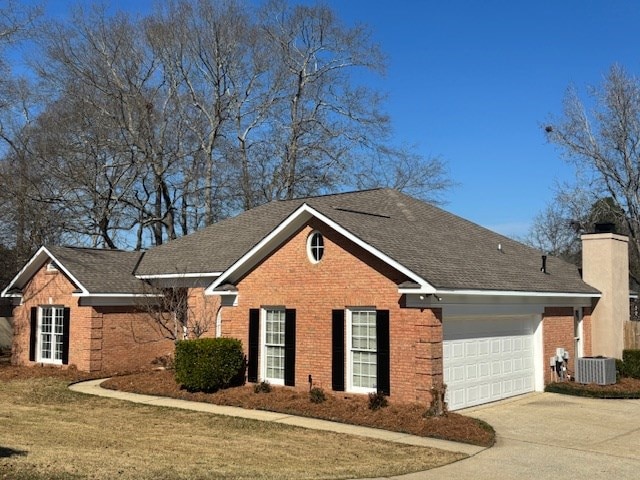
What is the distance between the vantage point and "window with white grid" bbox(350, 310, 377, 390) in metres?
15.3

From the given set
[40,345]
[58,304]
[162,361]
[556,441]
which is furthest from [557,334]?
[40,345]

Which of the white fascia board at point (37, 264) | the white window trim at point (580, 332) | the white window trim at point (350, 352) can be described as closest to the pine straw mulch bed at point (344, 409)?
the white window trim at point (350, 352)

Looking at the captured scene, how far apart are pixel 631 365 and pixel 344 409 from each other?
35.6 feet

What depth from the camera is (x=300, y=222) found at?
16.8 m

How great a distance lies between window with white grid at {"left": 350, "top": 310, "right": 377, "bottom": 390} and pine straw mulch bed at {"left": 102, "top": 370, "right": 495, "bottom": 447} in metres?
0.42

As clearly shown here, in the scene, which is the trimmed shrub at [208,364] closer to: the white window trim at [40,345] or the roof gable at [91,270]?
the roof gable at [91,270]

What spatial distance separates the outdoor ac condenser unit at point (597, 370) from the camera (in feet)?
62.6

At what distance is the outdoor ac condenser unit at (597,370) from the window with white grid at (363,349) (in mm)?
7742

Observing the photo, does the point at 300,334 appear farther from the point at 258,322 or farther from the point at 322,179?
the point at 322,179

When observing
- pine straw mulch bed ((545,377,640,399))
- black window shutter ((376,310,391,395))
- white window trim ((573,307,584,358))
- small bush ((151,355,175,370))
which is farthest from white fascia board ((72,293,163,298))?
white window trim ((573,307,584,358))

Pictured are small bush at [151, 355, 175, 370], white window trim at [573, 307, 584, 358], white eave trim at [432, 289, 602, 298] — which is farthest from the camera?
small bush at [151, 355, 175, 370]

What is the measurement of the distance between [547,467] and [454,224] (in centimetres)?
1182

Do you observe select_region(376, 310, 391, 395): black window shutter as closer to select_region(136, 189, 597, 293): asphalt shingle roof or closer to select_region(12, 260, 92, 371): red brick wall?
select_region(136, 189, 597, 293): asphalt shingle roof

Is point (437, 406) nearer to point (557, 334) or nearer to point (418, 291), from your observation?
point (418, 291)
